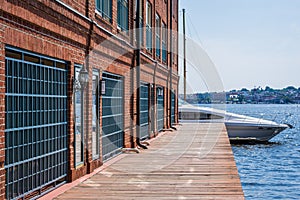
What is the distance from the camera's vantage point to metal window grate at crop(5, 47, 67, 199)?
7164 mm

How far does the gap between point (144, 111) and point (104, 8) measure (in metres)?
7.85

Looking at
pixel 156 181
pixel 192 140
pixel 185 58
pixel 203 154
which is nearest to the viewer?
pixel 156 181

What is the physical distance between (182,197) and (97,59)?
15.1 ft

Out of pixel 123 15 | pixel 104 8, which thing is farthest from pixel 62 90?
pixel 123 15

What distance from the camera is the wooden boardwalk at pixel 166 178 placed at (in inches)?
341

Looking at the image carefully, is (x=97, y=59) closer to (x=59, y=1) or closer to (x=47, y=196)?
(x=59, y=1)

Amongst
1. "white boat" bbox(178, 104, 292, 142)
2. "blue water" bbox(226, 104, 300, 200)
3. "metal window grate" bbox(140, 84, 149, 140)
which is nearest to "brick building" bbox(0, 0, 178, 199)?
"metal window grate" bbox(140, 84, 149, 140)

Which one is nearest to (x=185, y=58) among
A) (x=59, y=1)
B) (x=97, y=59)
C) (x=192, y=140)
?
(x=192, y=140)

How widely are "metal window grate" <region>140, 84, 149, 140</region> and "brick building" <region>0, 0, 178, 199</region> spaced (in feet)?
7.72

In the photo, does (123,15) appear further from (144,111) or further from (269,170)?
(269,170)

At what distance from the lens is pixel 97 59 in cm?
1186

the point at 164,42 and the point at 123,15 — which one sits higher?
the point at 164,42

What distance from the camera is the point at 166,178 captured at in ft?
34.3

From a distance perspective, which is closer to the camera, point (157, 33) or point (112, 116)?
point (112, 116)
